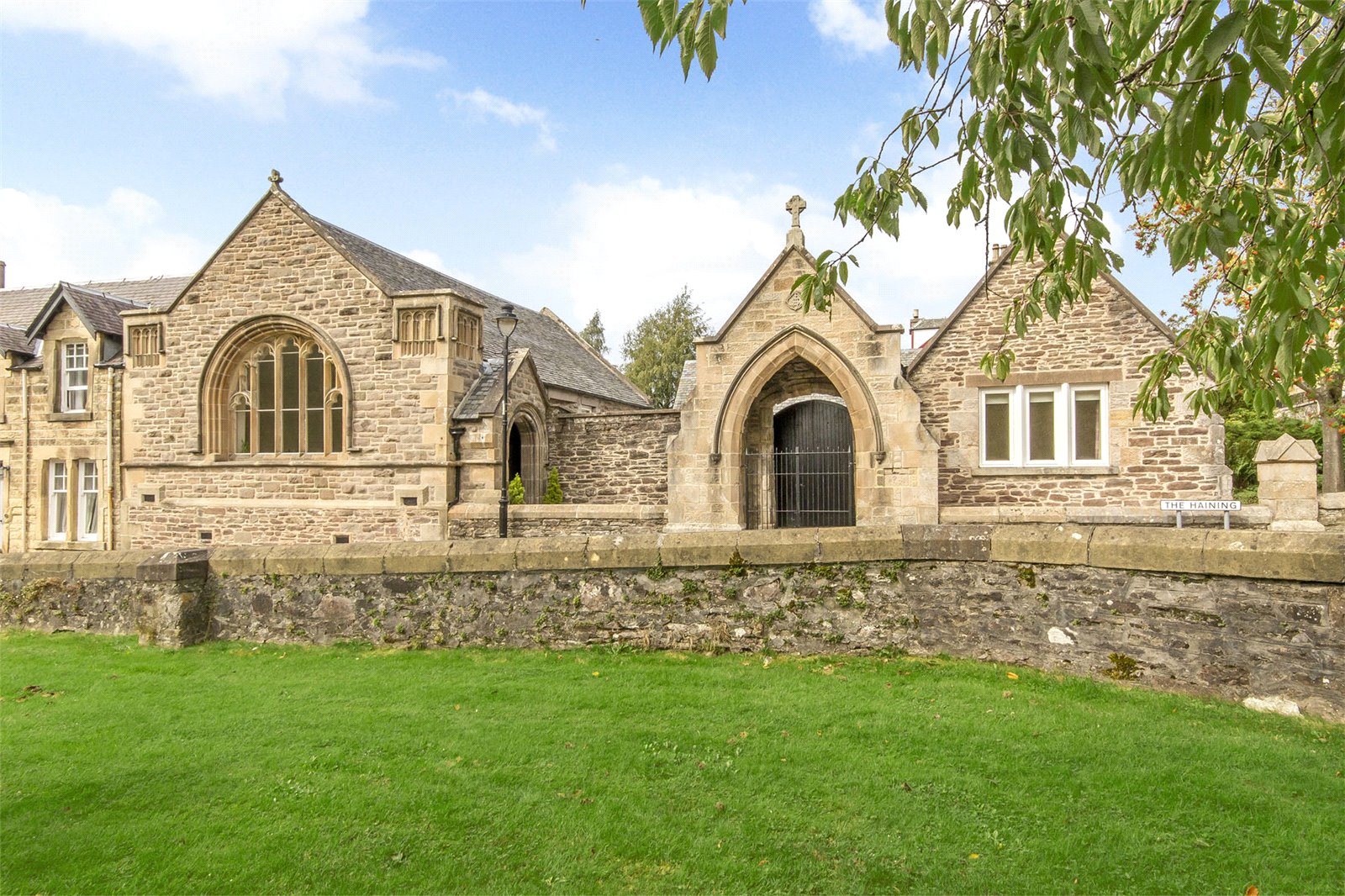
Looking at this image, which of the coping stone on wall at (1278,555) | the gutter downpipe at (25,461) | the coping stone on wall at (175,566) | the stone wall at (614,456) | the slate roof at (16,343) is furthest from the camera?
the slate roof at (16,343)

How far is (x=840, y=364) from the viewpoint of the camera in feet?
45.6

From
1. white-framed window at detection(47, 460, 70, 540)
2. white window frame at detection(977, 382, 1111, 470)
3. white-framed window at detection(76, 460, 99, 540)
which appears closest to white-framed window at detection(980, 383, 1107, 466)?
white window frame at detection(977, 382, 1111, 470)

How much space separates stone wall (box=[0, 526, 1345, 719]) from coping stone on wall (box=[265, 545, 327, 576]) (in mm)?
17

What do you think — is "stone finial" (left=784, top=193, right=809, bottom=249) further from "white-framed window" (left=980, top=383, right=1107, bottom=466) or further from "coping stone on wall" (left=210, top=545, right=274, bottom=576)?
"coping stone on wall" (left=210, top=545, right=274, bottom=576)

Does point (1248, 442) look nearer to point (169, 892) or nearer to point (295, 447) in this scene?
point (295, 447)

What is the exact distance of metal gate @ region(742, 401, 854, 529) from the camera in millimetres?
15578

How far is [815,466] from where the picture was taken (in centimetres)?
1622

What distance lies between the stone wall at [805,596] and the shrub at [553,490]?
8594 millimetres

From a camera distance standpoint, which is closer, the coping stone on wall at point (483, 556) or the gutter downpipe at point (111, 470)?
the coping stone on wall at point (483, 556)

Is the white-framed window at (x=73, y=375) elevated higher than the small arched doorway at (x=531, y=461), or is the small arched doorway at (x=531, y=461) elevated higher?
the white-framed window at (x=73, y=375)

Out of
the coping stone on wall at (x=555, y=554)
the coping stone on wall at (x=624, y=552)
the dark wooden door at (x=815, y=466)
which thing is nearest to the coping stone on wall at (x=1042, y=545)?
the coping stone on wall at (x=624, y=552)

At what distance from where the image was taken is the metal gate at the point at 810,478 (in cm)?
1558

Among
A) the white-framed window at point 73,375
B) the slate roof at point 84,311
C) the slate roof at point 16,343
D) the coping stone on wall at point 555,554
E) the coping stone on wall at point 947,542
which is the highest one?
the slate roof at point 84,311

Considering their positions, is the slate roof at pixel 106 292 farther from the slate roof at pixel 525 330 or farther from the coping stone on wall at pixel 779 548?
the coping stone on wall at pixel 779 548
